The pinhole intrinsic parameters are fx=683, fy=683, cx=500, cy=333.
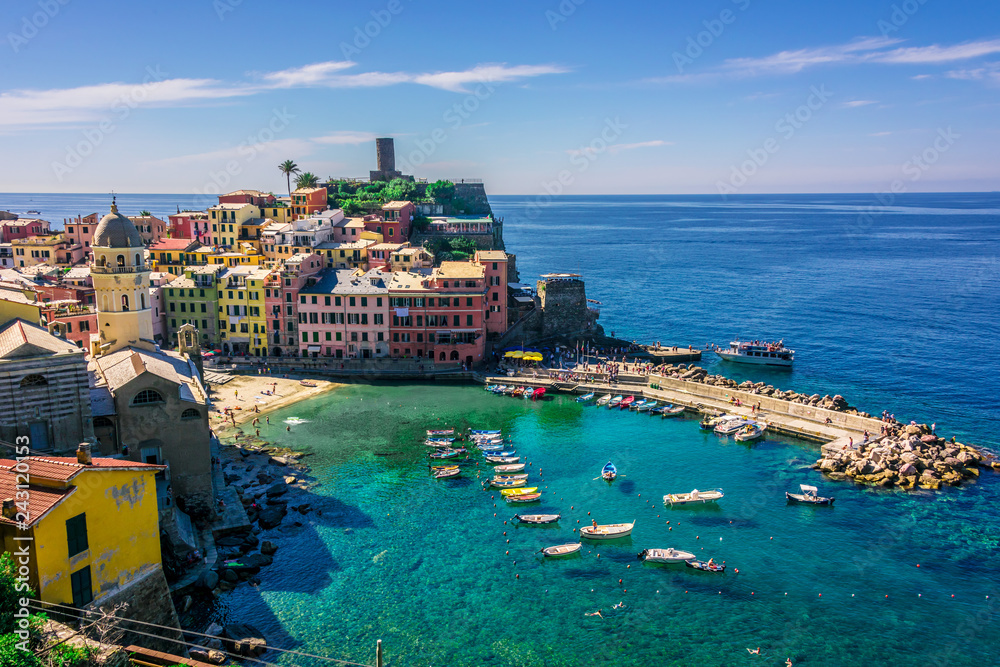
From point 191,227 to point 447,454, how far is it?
65722 mm

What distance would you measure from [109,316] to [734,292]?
11488cm

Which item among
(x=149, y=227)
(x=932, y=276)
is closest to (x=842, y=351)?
(x=932, y=276)

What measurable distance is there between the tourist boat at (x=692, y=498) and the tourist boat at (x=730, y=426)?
44.2 ft

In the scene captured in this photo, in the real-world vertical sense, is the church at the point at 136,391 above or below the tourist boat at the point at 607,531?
above

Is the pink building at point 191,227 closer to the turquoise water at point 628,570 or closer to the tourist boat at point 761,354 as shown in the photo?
the turquoise water at point 628,570

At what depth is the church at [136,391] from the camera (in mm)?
37188

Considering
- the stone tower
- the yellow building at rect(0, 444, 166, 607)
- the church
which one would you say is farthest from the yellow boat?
the stone tower

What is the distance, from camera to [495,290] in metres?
80.6

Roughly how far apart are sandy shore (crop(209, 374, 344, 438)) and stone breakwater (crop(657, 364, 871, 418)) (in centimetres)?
3667

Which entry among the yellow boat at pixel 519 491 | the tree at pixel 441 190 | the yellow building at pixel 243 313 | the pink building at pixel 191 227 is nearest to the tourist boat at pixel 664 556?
the yellow boat at pixel 519 491

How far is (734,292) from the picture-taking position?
134375mm

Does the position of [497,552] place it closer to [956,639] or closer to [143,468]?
[143,468]

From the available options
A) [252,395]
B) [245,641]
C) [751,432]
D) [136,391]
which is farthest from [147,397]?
[751,432]

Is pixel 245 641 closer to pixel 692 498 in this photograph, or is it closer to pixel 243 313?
pixel 692 498
